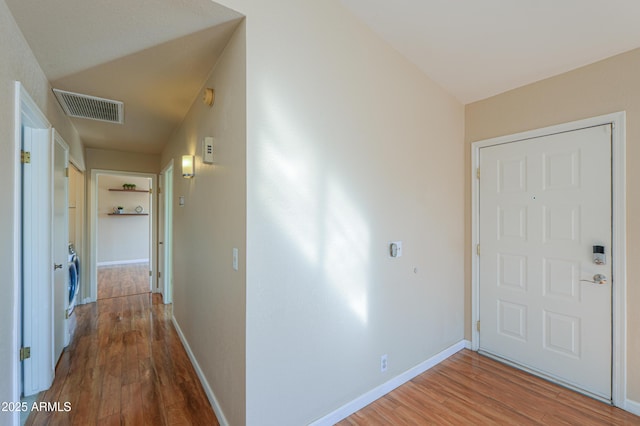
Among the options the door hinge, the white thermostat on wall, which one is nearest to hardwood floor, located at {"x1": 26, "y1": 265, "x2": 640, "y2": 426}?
the door hinge

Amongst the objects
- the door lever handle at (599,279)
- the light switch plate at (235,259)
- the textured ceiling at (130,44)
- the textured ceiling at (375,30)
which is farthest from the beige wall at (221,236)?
the door lever handle at (599,279)

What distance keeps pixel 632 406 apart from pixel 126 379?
12.9ft

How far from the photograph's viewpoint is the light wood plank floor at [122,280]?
514 centimetres

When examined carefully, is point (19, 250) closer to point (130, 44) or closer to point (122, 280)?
point (130, 44)

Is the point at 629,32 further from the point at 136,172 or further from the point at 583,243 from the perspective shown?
the point at 136,172

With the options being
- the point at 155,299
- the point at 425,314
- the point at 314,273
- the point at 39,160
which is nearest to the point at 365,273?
the point at 314,273

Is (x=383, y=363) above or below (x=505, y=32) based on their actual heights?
below

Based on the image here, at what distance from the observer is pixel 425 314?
8.61ft

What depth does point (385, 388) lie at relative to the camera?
7.41 feet

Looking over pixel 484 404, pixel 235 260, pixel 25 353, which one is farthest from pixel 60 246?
pixel 484 404

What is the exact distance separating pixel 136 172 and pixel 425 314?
16.4 ft

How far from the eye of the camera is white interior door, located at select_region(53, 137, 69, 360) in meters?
2.54

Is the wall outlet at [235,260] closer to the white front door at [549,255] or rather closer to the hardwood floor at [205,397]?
the hardwood floor at [205,397]

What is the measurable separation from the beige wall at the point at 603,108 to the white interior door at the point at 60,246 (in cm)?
417
